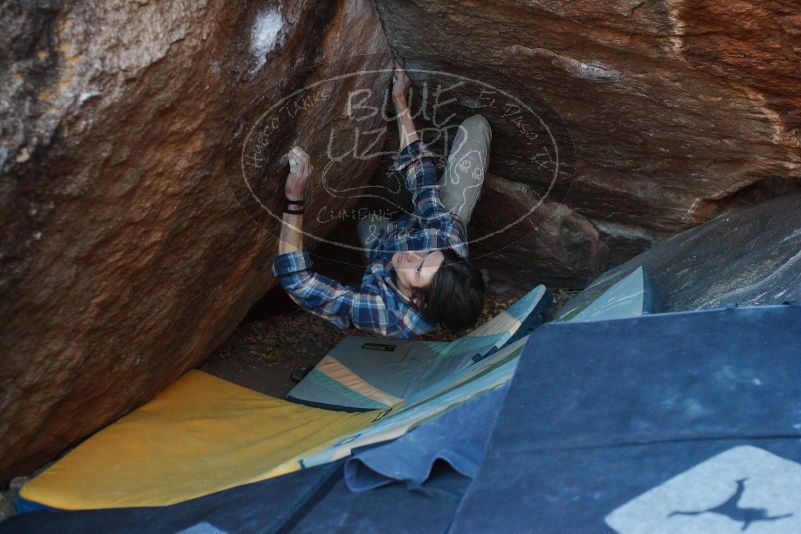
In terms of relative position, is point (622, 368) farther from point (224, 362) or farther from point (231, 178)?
point (224, 362)

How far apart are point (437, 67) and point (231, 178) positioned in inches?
33.9

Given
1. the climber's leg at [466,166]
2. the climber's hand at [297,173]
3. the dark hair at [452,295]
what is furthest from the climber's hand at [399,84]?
the dark hair at [452,295]

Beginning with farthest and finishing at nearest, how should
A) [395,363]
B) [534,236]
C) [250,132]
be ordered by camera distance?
1. [534,236]
2. [395,363]
3. [250,132]

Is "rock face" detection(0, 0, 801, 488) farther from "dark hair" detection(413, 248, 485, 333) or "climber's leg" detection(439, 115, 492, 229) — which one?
"dark hair" detection(413, 248, 485, 333)

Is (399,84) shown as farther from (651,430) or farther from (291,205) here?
(651,430)

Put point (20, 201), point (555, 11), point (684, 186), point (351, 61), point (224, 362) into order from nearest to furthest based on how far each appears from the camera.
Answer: point (20, 201) → point (555, 11) → point (351, 61) → point (684, 186) → point (224, 362)

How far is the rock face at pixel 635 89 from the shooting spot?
2.37 metres

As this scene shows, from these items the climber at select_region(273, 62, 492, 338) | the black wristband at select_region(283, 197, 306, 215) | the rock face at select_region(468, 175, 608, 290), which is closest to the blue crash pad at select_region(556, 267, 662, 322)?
the climber at select_region(273, 62, 492, 338)

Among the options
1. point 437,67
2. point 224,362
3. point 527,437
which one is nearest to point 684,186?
point 437,67

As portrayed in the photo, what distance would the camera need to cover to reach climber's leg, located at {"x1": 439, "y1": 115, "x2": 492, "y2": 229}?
3.16 m

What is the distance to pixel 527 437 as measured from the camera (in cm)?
196

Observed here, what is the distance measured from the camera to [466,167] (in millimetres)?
3189

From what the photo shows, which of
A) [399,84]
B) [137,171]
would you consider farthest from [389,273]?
[137,171]

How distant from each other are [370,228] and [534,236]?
0.71 meters
